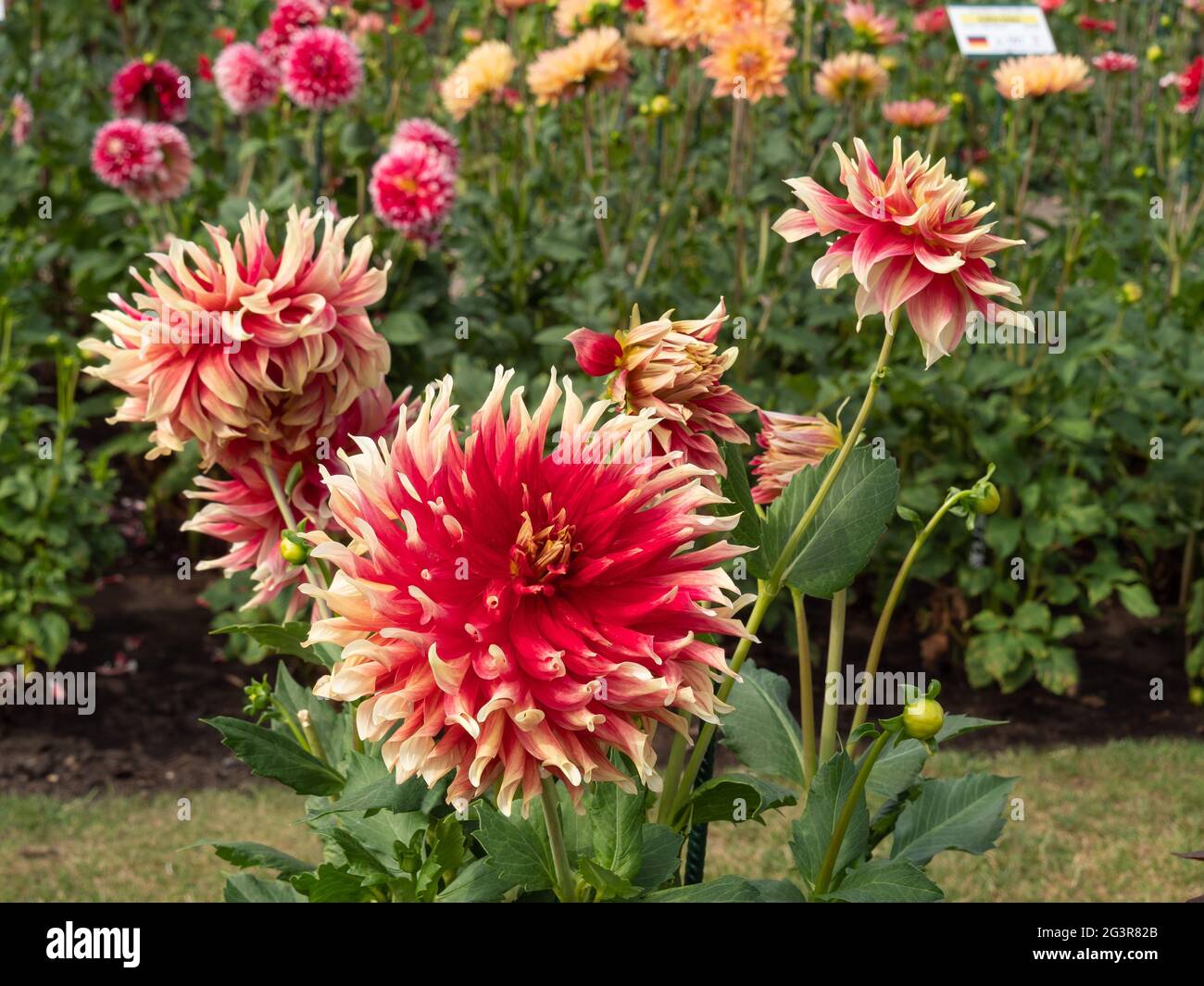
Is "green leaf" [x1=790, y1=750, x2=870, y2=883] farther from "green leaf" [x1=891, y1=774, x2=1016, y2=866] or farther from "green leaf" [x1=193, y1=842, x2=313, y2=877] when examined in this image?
"green leaf" [x1=193, y1=842, x2=313, y2=877]

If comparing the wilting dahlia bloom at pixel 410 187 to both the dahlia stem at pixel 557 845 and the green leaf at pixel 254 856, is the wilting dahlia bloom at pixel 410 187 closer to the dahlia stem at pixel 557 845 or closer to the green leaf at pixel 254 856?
the green leaf at pixel 254 856

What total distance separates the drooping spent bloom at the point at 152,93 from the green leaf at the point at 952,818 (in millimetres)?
3406

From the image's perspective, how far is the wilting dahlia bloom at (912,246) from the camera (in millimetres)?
930

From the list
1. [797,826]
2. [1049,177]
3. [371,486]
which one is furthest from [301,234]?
[1049,177]

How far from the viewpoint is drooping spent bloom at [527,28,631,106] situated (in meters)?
3.53

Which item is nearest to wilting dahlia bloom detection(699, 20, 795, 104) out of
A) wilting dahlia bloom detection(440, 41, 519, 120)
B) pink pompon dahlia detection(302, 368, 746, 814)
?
wilting dahlia bloom detection(440, 41, 519, 120)

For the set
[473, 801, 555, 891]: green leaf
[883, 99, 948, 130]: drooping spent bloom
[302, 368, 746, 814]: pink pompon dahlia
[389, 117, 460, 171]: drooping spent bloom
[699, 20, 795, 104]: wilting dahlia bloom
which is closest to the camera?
[302, 368, 746, 814]: pink pompon dahlia

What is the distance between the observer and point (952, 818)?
3.94ft

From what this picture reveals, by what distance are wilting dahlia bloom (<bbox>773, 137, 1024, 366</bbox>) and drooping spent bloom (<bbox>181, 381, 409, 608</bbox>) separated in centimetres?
41

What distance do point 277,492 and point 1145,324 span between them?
3.58 metres

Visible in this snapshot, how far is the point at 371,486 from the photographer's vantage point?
819 mm

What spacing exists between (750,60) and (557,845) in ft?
9.31

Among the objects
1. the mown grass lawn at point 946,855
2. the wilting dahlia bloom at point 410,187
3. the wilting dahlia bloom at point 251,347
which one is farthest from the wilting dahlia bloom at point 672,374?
the wilting dahlia bloom at point 410,187
